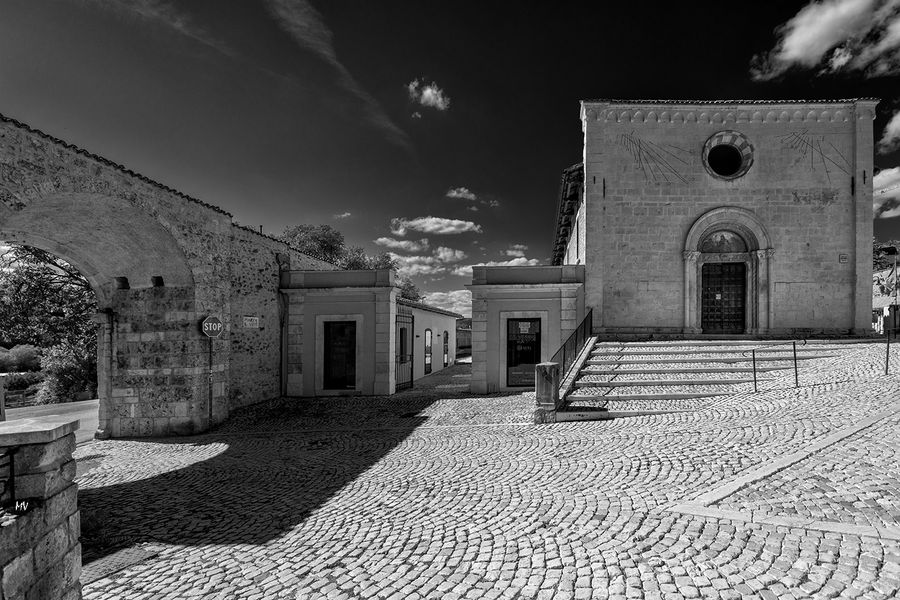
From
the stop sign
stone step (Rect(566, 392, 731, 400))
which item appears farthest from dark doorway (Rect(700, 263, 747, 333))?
the stop sign

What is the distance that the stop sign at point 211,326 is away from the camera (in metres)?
9.48

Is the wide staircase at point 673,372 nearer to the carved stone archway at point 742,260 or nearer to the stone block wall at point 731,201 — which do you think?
the carved stone archway at point 742,260

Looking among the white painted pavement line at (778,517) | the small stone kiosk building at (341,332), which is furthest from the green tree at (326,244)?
the white painted pavement line at (778,517)

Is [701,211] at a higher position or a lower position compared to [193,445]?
higher

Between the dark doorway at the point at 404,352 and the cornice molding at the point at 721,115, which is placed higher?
the cornice molding at the point at 721,115

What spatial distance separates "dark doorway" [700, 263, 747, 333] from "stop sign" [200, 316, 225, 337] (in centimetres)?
1464

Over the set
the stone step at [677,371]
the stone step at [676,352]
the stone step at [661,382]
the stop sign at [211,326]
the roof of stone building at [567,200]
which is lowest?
the stone step at [661,382]

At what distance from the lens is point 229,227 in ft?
35.1

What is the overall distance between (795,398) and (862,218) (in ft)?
33.9

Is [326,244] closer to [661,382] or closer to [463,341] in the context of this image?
[463,341]

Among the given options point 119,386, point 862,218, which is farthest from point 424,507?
point 862,218

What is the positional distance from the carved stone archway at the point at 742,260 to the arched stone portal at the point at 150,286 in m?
13.9

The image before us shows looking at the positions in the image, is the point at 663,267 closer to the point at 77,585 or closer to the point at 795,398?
the point at 795,398
